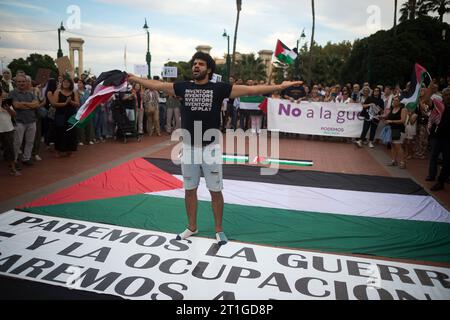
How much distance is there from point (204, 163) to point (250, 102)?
9868mm

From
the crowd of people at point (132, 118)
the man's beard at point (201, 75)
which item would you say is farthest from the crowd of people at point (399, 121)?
the man's beard at point (201, 75)

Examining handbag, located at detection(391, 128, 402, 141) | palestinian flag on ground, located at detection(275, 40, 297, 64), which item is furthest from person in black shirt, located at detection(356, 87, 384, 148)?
handbag, located at detection(391, 128, 402, 141)

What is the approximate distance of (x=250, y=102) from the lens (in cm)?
1343

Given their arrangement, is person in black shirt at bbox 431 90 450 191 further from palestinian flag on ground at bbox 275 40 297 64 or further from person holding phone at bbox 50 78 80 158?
person holding phone at bbox 50 78 80 158

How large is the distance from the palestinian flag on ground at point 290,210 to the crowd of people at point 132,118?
175 centimetres

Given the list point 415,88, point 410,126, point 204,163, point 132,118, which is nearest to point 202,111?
point 204,163

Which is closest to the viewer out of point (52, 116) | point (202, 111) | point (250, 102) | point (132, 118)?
point (202, 111)

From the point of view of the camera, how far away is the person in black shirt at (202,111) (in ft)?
12.4

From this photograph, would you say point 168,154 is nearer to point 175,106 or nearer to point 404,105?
point 175,106

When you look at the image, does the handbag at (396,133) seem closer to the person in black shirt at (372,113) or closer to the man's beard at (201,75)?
the person in black shirt at (372,113)

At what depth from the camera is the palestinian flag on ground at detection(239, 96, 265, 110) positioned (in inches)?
523

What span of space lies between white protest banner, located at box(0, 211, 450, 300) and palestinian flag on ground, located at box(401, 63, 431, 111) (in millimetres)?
5254

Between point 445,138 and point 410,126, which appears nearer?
point 445,138

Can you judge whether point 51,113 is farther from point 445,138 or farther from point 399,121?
point 445,138
